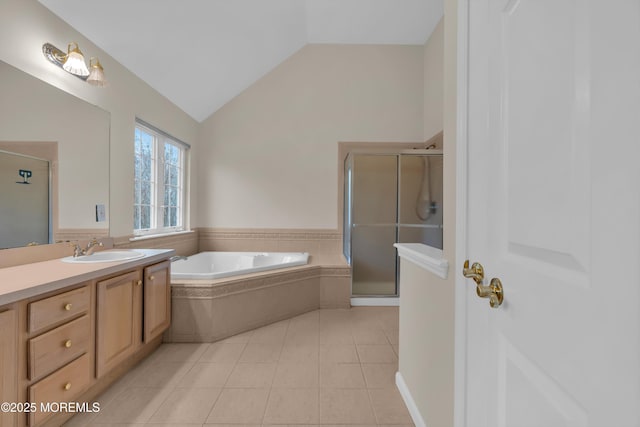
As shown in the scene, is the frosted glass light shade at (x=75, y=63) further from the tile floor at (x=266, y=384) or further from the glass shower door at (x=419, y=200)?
the glass shower door at (x=419, y=200)

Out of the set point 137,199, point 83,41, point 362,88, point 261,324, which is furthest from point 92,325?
point 362,88

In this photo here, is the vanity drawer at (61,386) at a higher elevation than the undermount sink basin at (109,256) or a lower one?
lower

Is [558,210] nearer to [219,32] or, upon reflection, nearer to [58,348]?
[58,348]

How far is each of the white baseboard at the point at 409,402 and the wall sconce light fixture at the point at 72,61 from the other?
9.51 feet

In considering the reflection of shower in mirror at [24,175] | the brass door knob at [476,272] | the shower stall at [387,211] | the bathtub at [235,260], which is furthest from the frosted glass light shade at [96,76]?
the brass door knob at [476,272]

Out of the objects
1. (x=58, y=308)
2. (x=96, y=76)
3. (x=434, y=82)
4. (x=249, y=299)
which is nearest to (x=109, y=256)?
(x=58, y=308)

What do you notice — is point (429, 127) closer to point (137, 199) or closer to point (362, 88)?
point (362, 88)

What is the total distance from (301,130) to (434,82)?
1.82 meters

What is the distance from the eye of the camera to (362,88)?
12.8ft

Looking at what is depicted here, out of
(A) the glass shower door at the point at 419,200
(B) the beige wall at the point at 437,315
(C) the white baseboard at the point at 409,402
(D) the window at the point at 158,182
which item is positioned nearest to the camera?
(B) the beige wall at the point at 437,315

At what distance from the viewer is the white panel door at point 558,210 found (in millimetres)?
404

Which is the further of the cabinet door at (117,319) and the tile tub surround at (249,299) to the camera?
the tile tub surround at (249,299)

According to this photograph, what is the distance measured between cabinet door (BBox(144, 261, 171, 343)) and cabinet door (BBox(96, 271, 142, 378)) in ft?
0.19

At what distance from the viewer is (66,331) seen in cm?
136
